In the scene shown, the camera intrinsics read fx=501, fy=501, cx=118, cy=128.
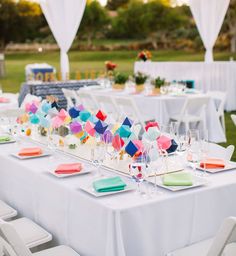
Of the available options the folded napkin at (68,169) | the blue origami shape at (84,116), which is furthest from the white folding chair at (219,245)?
the blue origami shape at (84,116)

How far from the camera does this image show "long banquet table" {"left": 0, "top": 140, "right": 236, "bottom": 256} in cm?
221

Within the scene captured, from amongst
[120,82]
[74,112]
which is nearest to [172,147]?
[74,112]

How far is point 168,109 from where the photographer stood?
21.2 feet

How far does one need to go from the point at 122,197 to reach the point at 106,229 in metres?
0.20

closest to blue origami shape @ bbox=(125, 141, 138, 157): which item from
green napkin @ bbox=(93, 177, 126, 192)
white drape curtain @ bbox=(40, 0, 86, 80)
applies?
green napkin @ bbox=(93, 177, 126, 192)

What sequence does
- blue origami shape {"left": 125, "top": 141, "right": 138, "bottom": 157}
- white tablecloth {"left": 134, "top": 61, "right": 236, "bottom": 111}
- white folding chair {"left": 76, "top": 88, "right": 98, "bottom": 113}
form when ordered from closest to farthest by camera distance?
blue origami shape {"left": 125, "top": 141, "right": 138, "bottom": 157}
white folding chair {"left": 76, "top": 88, "right": 98, "bottom": 113}
white tablecloth {"left": 134, "top": 61, "right": 236, "bottom": 111}

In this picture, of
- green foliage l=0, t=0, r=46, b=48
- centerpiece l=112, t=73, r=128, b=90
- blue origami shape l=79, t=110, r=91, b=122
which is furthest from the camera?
green foliage l=0, t=0, r=46, b=48

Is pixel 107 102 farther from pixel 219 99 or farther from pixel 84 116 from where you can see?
pixel 84 116

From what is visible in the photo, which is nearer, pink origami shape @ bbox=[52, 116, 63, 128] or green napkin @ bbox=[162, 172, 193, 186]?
green napkin @ bbox=[162, 172, 193, 186]

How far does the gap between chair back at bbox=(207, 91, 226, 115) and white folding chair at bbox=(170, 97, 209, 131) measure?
0.51ft

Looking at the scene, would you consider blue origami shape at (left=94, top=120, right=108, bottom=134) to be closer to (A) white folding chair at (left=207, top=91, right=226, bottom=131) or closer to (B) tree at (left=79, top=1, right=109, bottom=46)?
(A) white folding chair at (left=207, top=91, right=226, bottom=131)

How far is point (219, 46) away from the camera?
26250mm

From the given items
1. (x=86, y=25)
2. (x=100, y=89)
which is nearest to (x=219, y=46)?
(x=86, y=25)

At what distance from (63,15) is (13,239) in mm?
7304
